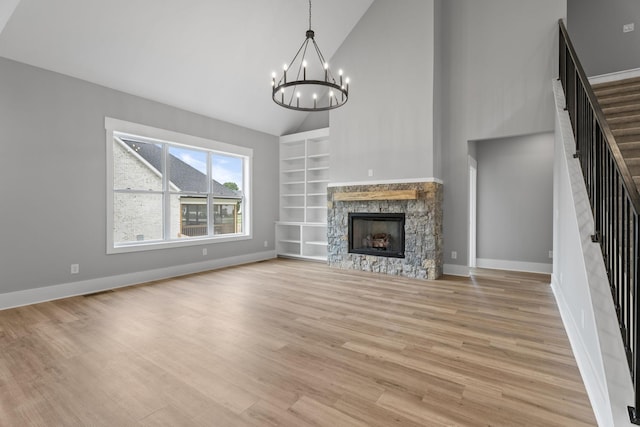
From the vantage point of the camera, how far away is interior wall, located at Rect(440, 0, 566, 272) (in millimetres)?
4551

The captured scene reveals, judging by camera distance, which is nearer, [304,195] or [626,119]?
[626,119]

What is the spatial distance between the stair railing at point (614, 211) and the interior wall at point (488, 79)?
6.16ft

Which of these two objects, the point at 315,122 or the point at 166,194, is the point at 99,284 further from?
the point at 315,122

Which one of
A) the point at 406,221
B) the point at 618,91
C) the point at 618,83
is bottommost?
the point at 406,221

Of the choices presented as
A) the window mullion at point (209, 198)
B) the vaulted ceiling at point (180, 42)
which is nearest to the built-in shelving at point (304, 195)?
the vaulted ceiling at point (180, 42)

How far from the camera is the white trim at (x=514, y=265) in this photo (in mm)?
5364

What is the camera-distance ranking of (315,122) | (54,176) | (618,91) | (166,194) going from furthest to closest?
(315,122) → (166,194) → (618,91) → (54,176)

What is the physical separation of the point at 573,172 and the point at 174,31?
16.0ft

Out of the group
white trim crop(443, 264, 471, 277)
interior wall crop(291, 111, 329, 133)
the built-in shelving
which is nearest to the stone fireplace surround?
white trim crop(443, 264, 471, 277)

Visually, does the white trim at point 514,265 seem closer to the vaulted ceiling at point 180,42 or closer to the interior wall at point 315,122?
→ the interior wall at point 315,122

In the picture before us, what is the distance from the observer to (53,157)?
388 centimetres

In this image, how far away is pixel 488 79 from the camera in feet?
16.3

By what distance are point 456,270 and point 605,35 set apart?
490 centimetres

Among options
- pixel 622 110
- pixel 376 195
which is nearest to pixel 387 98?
pixel 376 195
